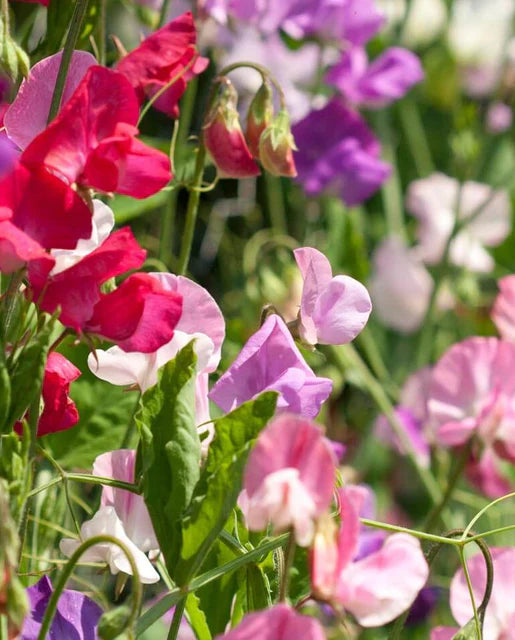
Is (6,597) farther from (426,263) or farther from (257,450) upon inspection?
(426,263)

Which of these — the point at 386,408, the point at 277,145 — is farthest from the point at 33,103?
the point at 386,408

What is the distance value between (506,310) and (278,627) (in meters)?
0.55

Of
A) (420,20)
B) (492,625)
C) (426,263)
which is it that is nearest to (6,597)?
(492,625)

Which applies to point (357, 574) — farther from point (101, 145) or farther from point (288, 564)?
point (101, 145)

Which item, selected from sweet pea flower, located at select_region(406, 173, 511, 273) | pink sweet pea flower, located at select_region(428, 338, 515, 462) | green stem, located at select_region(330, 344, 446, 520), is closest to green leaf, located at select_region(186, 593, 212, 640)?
pink sweet pea flower, located at select_region(428, 338, 515, 462)

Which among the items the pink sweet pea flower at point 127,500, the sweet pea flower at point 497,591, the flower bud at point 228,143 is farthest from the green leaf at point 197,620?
the flower bud at point 228,143

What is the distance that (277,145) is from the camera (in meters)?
0.72

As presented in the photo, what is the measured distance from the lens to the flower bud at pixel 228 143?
0.71 metres

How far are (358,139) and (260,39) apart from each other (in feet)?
0.55

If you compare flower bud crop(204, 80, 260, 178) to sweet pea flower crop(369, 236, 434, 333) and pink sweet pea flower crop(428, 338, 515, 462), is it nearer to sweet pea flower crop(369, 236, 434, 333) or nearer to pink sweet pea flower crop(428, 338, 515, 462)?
pink sweet pea flower crop(428, 338, 515, 462)

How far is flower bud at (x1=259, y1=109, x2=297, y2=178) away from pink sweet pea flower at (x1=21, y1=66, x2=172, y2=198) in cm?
18

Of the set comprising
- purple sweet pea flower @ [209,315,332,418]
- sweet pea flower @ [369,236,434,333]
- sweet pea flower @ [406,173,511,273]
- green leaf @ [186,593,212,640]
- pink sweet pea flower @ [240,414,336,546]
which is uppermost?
pink sweet pea flower @ [240,414,336,546]

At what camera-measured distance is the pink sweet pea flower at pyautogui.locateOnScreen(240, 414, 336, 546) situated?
438 mm

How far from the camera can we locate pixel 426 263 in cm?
175
